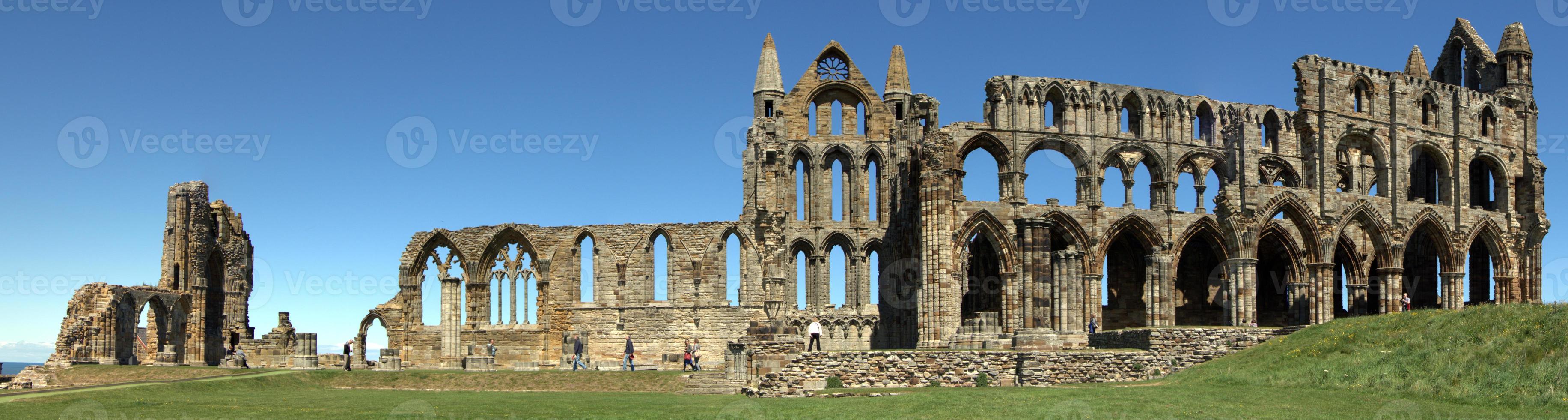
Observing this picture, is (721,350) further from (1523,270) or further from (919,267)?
(1523,270)

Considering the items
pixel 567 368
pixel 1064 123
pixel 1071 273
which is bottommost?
pixel 567 368

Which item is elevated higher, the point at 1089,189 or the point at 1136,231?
the point at 1089,189

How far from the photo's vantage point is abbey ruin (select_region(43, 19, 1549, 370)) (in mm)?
47531

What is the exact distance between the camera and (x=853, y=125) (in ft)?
190

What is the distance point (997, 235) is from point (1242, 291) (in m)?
8.41

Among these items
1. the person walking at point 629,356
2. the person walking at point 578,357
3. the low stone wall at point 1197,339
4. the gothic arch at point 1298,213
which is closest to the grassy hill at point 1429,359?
the low stone wall at point 1197,339

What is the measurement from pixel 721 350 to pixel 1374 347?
2358 cm

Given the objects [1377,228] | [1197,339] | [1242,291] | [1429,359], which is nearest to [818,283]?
[1242,291]

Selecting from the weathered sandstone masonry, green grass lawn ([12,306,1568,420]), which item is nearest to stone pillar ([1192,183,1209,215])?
the weathered sandstone masonry

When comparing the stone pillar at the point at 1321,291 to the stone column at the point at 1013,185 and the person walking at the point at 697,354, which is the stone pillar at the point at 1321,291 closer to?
the stone column at the point at 1013,185

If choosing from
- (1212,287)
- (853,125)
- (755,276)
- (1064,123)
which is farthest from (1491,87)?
(755,276)

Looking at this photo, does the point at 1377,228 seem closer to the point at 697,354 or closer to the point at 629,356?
the point at 697,354

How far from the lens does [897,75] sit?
5891 centimetres

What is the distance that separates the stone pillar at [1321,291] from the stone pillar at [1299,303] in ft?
0.62
